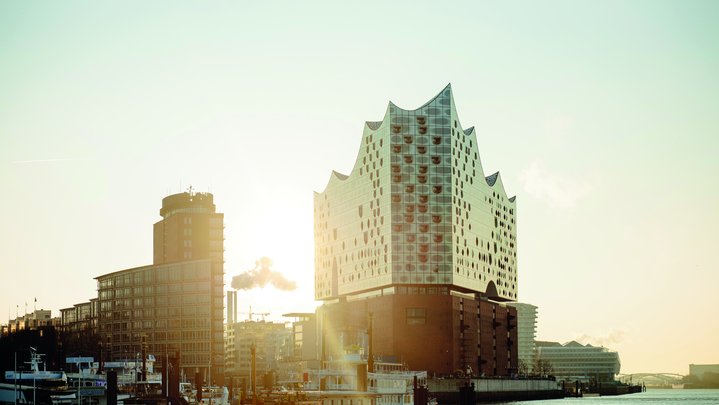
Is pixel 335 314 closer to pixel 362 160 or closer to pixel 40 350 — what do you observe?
pixel 362 160

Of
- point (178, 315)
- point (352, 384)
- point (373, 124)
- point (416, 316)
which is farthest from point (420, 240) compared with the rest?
point (352, 384)

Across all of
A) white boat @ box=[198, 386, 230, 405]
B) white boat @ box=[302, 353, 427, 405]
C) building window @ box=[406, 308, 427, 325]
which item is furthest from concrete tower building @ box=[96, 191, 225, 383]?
Answer: white boat @ box=[302, 353, 427, 405]

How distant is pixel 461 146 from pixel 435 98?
1073 centimetres

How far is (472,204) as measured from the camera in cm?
18338

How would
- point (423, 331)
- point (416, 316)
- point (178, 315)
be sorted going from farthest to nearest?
point (178, 315) → point (416, 316) → point (423, 331)

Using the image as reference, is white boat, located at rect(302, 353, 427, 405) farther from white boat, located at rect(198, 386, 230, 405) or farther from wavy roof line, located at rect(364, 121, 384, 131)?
wavy roof line, located at rect(364, 121, 384, 131)

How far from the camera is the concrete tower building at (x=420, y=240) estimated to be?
167000 millimetres

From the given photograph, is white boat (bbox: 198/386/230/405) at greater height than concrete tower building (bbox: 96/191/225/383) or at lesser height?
lesser

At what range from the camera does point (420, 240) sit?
17025cm

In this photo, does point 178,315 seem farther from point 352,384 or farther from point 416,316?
point 352,384

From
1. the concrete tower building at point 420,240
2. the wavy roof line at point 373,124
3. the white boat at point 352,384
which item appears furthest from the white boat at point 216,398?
the wavy roof line at point 373,124

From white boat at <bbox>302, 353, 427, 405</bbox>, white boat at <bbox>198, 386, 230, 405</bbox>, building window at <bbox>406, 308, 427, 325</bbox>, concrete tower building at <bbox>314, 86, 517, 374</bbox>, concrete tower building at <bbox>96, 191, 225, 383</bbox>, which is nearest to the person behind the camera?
white boat at <bbox>302, 353, 427, 405</bbox>

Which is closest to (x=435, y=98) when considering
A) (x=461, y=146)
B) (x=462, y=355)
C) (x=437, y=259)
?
(x=461, y=146)

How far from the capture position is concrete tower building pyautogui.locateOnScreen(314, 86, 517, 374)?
167000 mm
